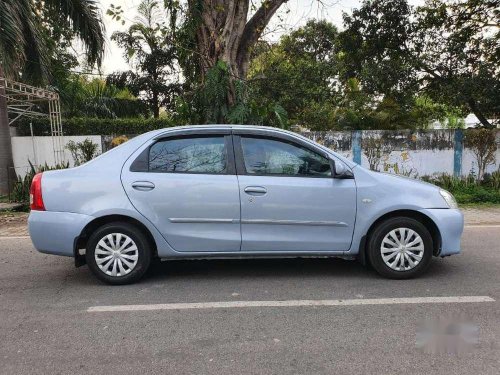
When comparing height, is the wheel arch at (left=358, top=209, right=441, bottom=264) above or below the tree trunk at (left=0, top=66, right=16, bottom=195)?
below

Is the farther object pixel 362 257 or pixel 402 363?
pixel 362 257

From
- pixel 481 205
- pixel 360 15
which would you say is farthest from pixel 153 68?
pixel 481 205

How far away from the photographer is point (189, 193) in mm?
4629

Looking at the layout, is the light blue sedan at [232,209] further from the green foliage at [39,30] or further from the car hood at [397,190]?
the green foliage at [39,30]

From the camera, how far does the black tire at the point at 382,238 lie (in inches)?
186

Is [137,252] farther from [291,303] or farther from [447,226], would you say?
[447,226]

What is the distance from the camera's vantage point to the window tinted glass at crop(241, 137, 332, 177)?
15.7 ft

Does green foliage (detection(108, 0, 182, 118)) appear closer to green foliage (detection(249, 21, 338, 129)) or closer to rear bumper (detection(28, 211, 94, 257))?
green foliage (detection(249, 21, 338, 129))

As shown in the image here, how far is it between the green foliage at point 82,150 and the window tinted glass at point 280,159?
333 inches

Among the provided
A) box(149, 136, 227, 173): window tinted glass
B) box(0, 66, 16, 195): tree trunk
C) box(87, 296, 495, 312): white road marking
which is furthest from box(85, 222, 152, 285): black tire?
box(0, 66, 16, 195): tree trunk

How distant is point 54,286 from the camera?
4844 mm

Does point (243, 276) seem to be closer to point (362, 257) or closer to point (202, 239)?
point (202, 239)

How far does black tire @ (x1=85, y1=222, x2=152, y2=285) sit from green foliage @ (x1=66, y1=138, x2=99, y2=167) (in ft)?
26.5

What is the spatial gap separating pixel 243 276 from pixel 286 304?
3.21 feet
